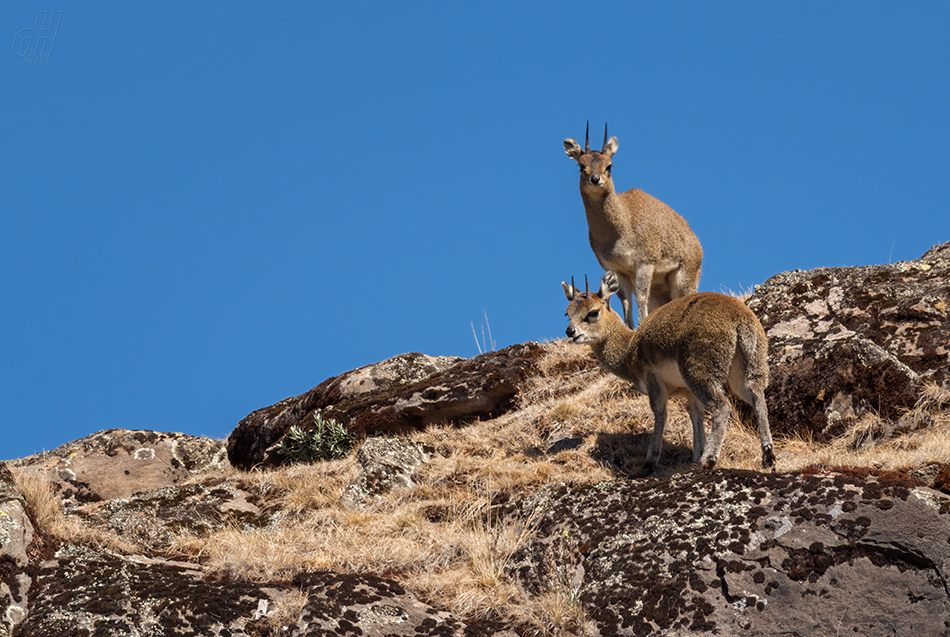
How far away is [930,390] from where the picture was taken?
1184 centimetres

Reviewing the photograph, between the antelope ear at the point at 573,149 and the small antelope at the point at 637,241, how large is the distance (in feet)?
0.06

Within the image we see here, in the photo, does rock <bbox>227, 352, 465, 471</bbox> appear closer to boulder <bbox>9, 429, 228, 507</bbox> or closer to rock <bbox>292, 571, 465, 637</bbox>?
boulder <bbox>9, 429, 228, 507</bbox>

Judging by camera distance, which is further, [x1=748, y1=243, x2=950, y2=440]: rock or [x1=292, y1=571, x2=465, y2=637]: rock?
[x1=748, y1=243, x2=950, y2=440]: rock

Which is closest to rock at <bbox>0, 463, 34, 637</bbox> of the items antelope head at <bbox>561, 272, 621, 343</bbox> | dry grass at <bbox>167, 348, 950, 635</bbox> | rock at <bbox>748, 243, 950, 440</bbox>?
dry grass at <bbox>167, 348, 950, 635</bbox>

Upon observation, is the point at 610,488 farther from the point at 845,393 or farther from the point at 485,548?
the point at 845,393

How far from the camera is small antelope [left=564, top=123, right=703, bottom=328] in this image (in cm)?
1683

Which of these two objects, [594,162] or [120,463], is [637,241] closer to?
[594,162]

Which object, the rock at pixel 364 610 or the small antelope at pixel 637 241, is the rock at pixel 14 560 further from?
the small antelope at pixel 637 241

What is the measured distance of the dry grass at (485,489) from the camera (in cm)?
930

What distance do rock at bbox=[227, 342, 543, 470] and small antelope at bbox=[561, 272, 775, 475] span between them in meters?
4.02

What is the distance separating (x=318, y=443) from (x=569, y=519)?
6.64 m

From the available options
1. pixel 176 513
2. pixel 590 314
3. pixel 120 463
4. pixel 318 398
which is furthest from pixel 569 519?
pixel 120 463

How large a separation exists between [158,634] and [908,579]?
6.36 metres

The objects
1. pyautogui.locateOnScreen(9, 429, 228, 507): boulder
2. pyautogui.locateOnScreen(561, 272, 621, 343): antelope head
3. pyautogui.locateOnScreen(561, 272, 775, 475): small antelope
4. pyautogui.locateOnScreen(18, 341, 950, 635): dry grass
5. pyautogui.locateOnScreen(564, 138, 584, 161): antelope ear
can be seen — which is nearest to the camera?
pyautogui.locateOnScreen(18, 341, 950, 635): dry grass
